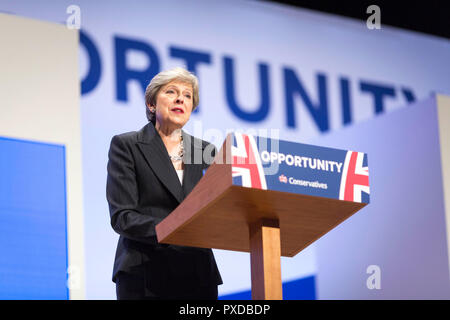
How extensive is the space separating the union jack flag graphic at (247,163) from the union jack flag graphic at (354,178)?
26 centimetres

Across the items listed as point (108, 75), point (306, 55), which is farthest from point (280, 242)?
point (306, 55)

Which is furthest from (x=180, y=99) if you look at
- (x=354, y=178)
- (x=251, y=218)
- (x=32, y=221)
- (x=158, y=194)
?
(x=32, y=221)

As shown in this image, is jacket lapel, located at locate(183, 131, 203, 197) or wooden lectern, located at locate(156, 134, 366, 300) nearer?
wooden lectern, located at locate(156, 134, 366, 300)

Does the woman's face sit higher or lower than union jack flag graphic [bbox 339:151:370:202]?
higher

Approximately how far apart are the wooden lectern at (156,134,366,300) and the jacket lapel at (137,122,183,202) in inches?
10.4

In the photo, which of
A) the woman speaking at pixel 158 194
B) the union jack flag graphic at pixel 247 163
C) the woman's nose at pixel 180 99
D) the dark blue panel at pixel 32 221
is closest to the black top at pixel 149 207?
the woman speaking at pixel 158 194

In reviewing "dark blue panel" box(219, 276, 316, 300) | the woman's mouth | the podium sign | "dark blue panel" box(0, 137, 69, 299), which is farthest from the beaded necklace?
"dark blue panel" box(219, 276, 316, 300)

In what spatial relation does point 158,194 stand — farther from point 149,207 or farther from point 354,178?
point 354,178

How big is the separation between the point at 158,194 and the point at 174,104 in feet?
1.00

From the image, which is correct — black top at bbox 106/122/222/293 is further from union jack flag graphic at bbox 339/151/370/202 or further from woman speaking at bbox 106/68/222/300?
union jack flag graphic at bbox 339/151/370/202

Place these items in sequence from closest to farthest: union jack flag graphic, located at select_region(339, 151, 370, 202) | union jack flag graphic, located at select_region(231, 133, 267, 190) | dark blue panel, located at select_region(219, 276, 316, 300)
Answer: union jack flag graphic, located at select_region(231, 133, 267, 190)
union jack flag graphic, located at select_region(339, 151, 370, 202)
dark blue panel, located at select_region(219, 276, 316, 300)

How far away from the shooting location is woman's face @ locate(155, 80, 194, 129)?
272cm

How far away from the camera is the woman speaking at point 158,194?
99.8 inches

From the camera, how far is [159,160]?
266 centimetres
